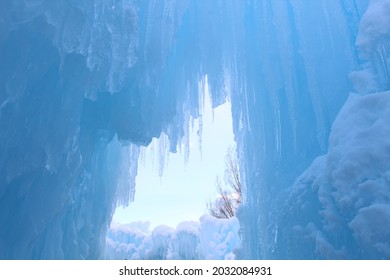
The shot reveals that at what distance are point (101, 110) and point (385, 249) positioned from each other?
219 inches

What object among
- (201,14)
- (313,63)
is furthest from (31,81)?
(313,63)

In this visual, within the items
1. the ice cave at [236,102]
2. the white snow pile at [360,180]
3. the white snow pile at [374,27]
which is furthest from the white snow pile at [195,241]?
the white snow pile at [360,180]

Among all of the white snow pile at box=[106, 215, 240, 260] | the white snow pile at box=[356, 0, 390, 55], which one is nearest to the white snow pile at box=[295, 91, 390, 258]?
the white snow pile at box=[356, 0, 390, 55]

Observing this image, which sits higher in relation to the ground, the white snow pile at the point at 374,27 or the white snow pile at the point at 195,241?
the white snow pile at the point at 195,241

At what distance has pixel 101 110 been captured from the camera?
24.3 feet

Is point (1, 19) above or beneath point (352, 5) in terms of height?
beneath

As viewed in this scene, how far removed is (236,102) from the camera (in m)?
6.68

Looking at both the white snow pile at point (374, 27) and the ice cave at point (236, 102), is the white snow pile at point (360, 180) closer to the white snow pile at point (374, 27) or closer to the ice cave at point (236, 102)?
the ice cave at point (236, 102)

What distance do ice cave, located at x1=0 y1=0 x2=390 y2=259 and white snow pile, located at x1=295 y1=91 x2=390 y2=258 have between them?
0.02 meters

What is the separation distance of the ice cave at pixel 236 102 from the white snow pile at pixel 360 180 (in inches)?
0.6

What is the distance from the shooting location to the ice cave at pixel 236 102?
4.58 metres

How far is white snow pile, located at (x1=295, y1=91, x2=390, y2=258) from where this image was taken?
3.99 m

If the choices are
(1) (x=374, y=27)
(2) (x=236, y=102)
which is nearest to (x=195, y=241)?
(2) (x=236, y=102)
